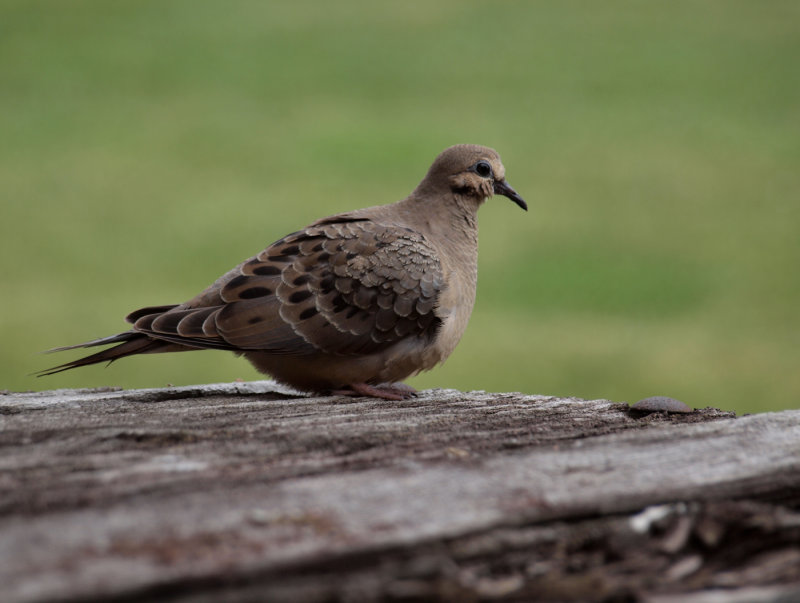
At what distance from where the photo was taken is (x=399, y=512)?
5.46ft

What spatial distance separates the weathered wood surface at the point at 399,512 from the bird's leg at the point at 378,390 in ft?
4.79

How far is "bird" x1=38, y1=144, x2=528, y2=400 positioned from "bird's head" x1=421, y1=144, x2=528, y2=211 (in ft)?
1.79

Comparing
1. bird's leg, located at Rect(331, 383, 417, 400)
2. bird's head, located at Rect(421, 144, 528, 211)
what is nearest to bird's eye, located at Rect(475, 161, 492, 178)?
bird's head, located at Rect(421, 144, 528, 211)

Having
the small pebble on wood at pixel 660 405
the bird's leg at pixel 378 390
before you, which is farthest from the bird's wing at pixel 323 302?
the small pebble on wood at pixel 660 405

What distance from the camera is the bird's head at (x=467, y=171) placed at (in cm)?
477

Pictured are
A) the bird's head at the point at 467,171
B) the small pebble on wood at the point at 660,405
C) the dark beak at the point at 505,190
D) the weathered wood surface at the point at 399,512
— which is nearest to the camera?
the weathered wood surface at the point at 399,512

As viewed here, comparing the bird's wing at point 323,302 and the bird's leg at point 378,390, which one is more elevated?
the bird's wing at point 323,302

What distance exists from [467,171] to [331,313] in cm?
123

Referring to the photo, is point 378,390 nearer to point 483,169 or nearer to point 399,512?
point 483,169

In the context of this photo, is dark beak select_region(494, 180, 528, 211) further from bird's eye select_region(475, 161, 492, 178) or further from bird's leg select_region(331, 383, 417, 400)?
bird's leg select_region(331, 383, 417, 400)

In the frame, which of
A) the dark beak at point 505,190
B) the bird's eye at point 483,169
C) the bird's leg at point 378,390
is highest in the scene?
the bird's eye at point 483,169

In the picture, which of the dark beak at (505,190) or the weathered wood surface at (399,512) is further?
the dark beak at (505,190)

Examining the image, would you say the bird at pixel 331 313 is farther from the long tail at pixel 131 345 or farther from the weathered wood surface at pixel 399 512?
the weathered wood surface at pixel 399 512

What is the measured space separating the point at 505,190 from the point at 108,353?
227cm
